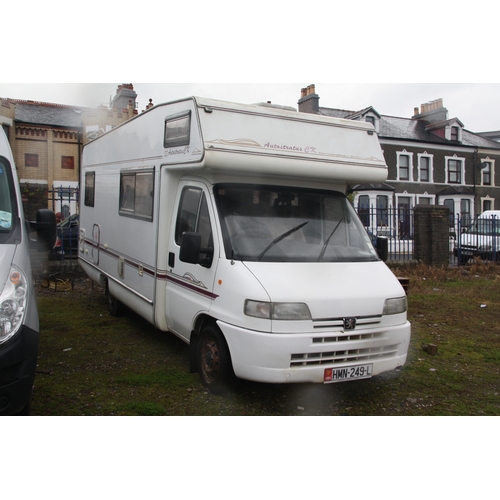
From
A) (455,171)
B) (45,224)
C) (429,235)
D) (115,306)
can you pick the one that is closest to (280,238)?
(45,224)

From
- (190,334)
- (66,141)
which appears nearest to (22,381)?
(190,334)

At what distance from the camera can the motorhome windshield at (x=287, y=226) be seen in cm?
480

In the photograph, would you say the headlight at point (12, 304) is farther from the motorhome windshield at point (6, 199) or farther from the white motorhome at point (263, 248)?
the white motorhome at point (263, 248)

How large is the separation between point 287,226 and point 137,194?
253 cm

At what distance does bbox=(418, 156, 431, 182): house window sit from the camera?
3922 cm

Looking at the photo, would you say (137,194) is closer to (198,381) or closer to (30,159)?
(198,381)

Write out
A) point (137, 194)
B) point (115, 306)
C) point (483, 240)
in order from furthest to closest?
1. point (483, 240)
2. point (115, 306)
3. point (137, 194)

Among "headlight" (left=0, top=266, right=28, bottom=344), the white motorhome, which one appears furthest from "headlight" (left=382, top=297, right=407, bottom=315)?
"headlight" (left=0, top=266, right=28, bottom=344)

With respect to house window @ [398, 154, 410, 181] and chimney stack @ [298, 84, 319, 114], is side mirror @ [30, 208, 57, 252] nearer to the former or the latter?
chimney stack @ [298, 84, 319, 114]

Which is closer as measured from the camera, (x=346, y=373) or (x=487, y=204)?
(x=346, y=373)

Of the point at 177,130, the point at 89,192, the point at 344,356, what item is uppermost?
the point at 177,130

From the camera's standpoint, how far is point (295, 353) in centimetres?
427

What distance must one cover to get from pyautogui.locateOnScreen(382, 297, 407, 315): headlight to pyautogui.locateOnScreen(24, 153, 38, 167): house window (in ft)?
89.8

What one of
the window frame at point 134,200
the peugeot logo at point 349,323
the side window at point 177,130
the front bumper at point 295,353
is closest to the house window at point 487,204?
the window frame at point 134,200
